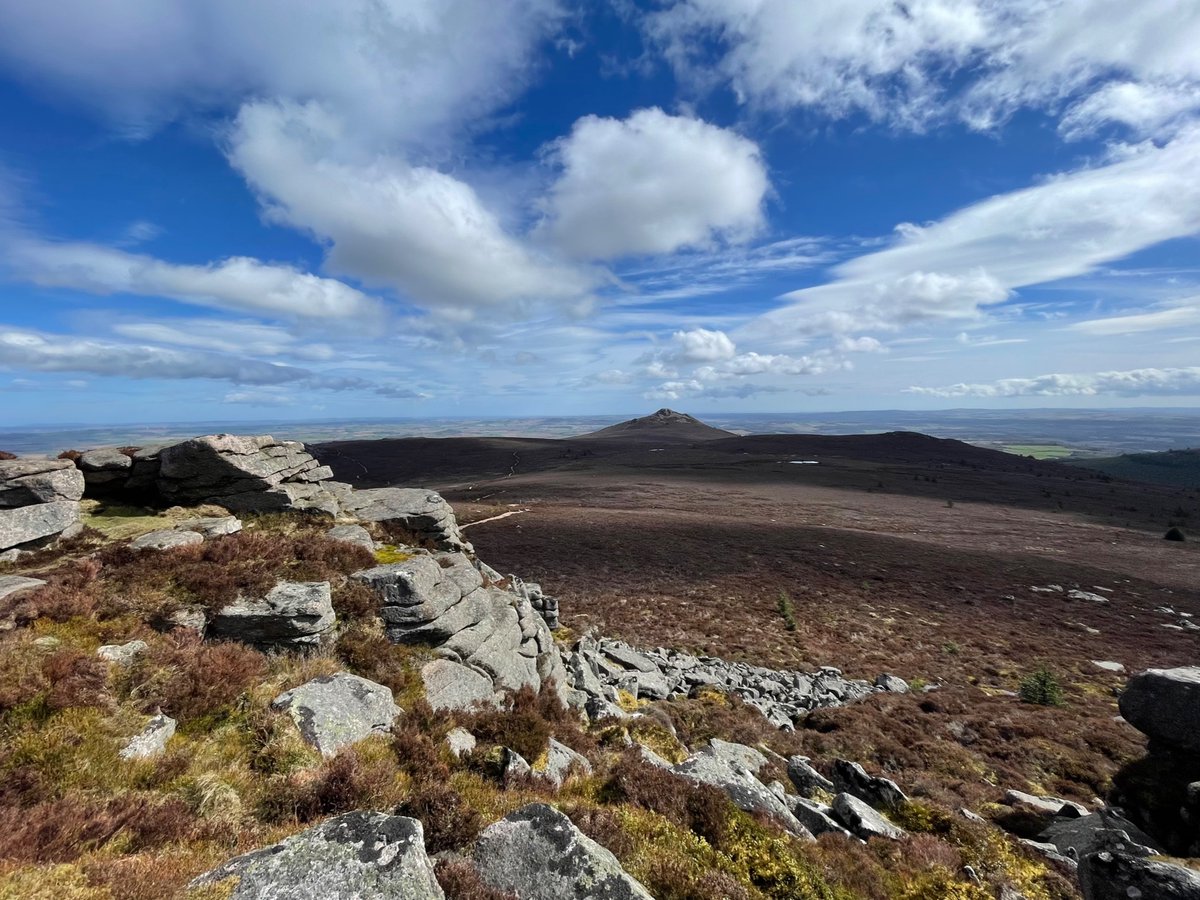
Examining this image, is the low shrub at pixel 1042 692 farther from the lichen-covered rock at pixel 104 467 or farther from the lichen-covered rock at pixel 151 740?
the lichen-covered rock at pixel 104 467

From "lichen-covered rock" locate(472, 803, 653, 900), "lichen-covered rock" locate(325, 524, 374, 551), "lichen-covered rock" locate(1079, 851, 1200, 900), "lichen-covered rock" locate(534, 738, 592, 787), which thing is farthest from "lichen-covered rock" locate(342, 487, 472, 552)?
"lichen-covered rock" locate(1079, 851, 1200, 900)

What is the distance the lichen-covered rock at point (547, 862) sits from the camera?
5.99 meters

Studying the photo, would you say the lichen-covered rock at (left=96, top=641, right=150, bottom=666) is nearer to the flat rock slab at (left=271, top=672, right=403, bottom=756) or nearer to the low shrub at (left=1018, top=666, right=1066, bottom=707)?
the flat rock slab at (left=271, top=672, right=403, bottom=756)

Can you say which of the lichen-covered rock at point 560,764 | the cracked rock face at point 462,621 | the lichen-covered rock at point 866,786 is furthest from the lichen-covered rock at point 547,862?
the lichen-covered rock at point 866,786

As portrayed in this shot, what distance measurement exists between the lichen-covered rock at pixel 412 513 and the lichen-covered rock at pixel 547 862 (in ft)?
51.5

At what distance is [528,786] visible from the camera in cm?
880

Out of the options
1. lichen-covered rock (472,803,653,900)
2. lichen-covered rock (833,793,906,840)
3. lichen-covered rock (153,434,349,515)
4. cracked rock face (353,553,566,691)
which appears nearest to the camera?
lichen-covered rock (472,803,653,900)

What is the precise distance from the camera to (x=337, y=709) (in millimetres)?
9711

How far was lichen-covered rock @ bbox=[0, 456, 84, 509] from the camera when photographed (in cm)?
1406

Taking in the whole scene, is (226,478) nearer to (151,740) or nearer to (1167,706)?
(151,740)

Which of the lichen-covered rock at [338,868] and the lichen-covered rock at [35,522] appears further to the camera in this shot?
the lichen-covered rock at [35,522]

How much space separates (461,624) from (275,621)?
4885mm

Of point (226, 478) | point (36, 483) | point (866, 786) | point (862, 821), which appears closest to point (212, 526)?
point (226, 478)

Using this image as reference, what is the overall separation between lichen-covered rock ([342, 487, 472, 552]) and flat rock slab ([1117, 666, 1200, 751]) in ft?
76.4
